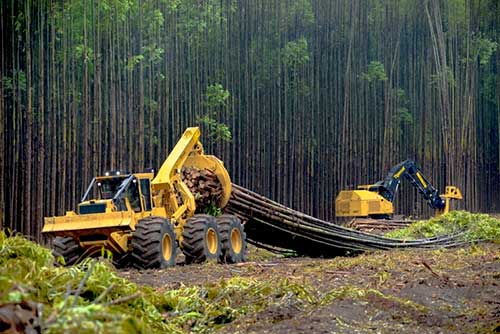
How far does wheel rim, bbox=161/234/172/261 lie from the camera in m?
11.4

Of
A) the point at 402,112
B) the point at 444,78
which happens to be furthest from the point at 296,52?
the point at 402,112

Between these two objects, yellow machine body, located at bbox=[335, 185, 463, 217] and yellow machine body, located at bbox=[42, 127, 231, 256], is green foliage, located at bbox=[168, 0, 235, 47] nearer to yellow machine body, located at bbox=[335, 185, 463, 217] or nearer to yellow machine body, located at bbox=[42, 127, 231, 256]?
yellow machine body, located at bbox=[335, 185, 463, 217]

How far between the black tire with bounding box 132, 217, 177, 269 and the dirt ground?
10.6 inches

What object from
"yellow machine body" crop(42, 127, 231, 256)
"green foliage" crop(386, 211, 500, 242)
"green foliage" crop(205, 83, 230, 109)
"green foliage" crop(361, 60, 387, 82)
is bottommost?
"green foliage" crop(386, 211, 500, 242)

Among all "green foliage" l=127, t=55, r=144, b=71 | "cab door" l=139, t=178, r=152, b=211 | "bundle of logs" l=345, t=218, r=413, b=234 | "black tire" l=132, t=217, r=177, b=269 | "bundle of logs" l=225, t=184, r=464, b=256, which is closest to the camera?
"black tire" l=132, t=217, r=177, b=269

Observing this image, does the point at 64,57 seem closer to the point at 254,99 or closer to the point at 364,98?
the point at 254,99

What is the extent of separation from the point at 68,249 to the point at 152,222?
3.93ft

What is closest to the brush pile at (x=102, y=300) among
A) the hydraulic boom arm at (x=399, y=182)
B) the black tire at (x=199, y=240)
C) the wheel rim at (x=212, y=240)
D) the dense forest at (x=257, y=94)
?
the black tire at (x=199, y=240)

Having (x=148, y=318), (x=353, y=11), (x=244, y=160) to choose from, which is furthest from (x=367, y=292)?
(x=353, y=11)

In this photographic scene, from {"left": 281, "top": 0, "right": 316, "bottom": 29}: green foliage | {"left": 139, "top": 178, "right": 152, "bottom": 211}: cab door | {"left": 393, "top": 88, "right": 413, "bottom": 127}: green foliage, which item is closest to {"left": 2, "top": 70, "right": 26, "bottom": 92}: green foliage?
{"left": 139, "top": 178, "right": 152, "bottom": 211}: cab door

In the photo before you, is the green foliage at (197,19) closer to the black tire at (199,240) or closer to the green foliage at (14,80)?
the green foliage at (14,80)

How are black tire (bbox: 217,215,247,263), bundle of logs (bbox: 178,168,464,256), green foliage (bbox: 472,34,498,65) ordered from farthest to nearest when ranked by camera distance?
green foliage (bbox: 472,34,498,65) < bundle of logs (bbox: 178,168,464,256) < black tire (bbox: 217,215,247,263)

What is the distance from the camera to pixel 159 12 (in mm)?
17969

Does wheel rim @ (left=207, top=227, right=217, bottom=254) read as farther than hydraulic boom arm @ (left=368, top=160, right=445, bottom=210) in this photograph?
No
